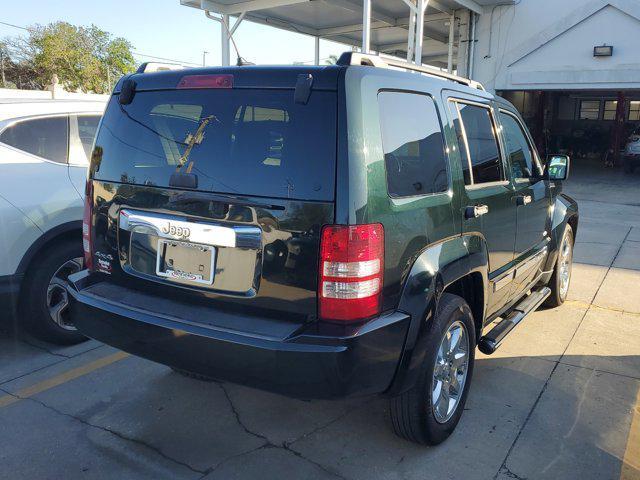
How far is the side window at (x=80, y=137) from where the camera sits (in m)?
4.61

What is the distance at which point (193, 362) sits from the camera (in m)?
2.64

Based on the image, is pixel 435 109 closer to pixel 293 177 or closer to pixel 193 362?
pixel 293 177

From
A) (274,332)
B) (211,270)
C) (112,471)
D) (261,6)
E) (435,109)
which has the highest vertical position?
(261,6)

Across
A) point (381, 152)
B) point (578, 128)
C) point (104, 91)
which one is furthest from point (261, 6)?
point (104, 91)

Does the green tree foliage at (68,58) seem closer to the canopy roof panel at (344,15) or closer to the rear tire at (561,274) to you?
the canopy roof panel at (344,15)

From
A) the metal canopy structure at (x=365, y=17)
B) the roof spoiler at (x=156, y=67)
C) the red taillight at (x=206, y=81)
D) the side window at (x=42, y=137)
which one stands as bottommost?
the side window at (x=42, y=137)

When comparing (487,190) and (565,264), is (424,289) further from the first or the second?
(565,264)

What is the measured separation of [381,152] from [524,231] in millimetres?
2030

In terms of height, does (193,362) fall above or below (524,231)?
below

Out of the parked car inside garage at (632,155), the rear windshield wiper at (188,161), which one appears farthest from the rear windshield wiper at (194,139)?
the parked car inside garage at (632,155)

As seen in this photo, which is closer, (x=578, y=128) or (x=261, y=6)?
(x=261, y=6)

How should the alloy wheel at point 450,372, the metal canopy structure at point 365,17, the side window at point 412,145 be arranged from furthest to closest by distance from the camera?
the metal canopy structure at point 365,17 < the alloy wheel at point 450,372 < the side window at point 412,145

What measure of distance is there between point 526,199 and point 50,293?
3.67m

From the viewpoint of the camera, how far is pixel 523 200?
13.2 ft
